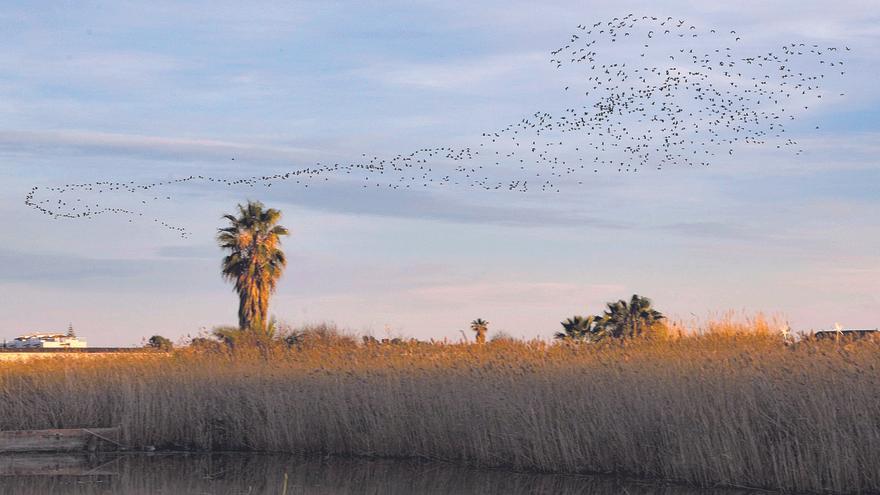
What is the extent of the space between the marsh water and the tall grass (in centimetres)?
51

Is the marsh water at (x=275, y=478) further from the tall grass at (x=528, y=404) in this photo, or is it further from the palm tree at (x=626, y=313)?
the palm tree at (x=626, y=313)

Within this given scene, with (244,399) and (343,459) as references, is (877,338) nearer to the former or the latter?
(343,459)

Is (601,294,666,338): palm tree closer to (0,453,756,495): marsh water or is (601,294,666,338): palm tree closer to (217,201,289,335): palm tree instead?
(217,201,289,335): palm tree

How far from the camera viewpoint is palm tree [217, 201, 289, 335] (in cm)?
4250

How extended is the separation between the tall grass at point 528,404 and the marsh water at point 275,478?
20.1 inches

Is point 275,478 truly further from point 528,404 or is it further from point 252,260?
point 252,260

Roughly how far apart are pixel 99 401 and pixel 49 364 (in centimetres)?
352

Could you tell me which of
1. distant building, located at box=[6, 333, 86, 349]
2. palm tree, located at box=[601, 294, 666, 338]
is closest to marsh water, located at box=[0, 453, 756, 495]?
palm tree, located at box=[601, 294, 666, 338]

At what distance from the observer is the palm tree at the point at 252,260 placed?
42.5 metres

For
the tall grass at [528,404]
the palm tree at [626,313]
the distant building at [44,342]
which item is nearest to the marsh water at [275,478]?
the tall grass at [528,404]

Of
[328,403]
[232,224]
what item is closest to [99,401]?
[328,403]

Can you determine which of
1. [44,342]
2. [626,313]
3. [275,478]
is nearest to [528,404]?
[275,478]

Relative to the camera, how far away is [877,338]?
1498cm

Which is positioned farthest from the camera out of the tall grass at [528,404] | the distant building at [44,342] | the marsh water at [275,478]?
the distant building at [44,342]
